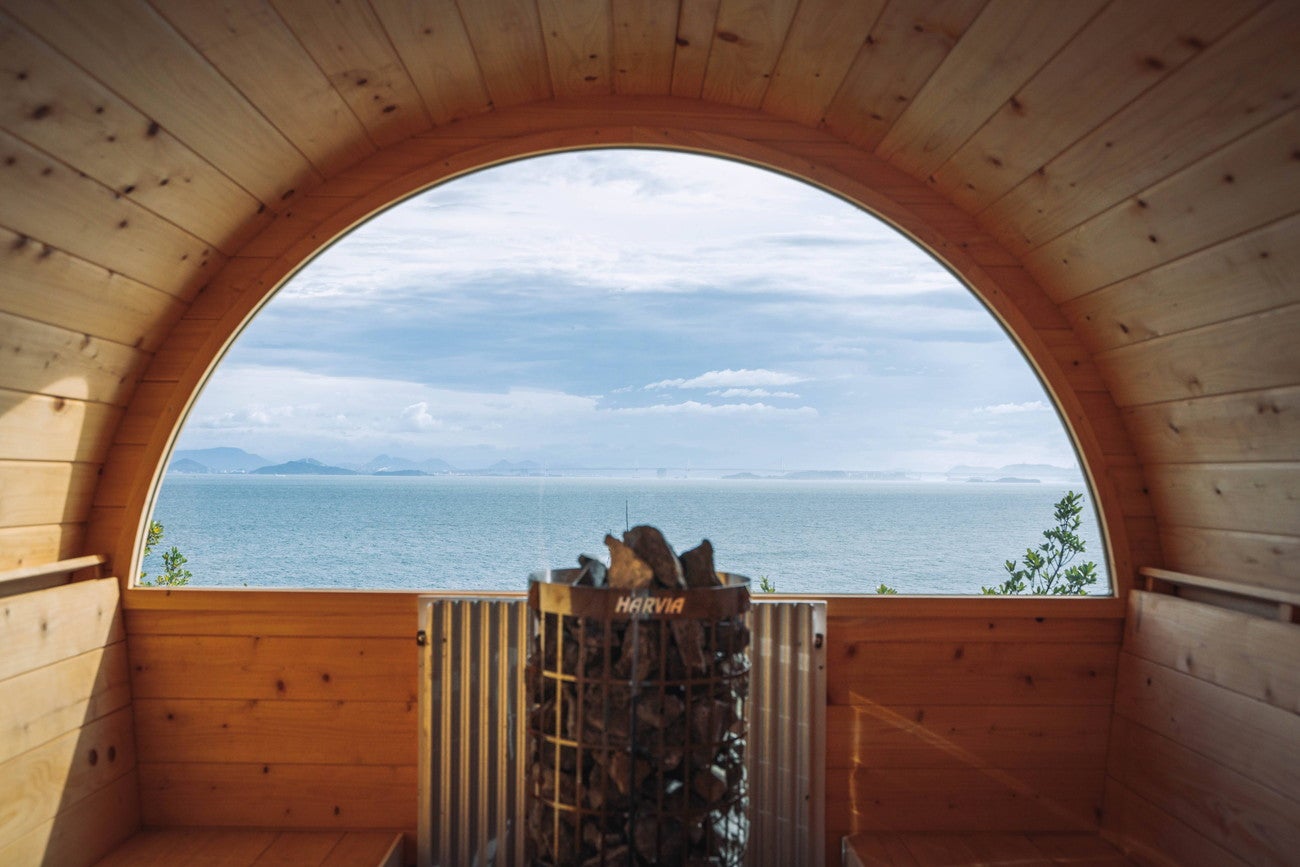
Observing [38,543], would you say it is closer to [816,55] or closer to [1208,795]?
[816,55]

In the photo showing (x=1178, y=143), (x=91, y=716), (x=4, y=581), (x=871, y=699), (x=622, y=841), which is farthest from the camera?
(x=871, y=699)

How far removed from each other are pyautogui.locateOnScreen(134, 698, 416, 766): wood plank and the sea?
948 inches

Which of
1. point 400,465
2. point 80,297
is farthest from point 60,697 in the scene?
point 400,465

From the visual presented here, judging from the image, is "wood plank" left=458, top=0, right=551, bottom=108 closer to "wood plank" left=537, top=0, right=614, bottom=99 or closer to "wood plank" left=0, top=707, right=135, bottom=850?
"wood plank" left=537, top=0, right=614, bottom=99

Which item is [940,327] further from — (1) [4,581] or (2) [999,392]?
(1) [4,581]

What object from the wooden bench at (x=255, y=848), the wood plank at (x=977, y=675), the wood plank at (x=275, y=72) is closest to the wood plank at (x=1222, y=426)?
the wood plank at (x=977, y=675)

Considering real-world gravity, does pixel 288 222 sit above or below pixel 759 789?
above

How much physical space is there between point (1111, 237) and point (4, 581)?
2787 millimetres

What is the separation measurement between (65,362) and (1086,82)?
7.86 ft

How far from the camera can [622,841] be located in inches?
79.9

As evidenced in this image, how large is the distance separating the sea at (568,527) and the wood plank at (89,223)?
24524mm

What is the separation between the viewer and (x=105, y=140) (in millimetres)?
1904

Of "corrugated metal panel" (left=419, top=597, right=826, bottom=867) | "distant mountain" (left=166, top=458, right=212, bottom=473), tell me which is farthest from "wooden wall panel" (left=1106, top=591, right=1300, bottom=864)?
"distant mountain" (left=166, top=458, right=212, bottom=473)

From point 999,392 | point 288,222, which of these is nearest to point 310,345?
point 999,392
